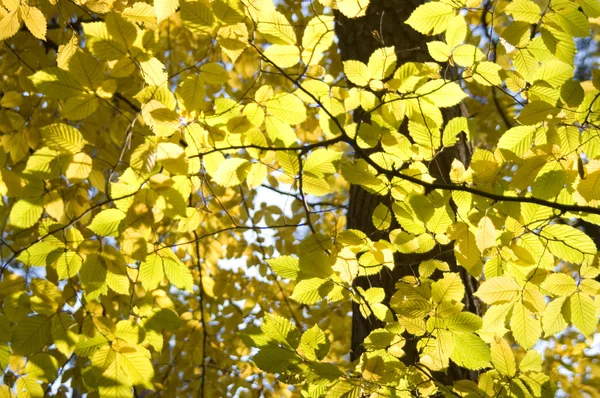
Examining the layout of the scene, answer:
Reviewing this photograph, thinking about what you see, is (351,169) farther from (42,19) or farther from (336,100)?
(42,19)

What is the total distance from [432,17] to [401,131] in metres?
0.68

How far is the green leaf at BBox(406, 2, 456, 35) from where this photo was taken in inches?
45.2

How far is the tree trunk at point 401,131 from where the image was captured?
1685 mm

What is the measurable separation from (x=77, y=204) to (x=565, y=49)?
1.55 metres

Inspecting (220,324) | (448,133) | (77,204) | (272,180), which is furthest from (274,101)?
(220,324)

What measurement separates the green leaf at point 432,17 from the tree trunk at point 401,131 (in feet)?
1.32

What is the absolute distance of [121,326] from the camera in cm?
118

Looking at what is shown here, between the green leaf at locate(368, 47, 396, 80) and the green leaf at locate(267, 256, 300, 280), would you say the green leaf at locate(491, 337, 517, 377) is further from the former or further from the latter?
the green leaf at locate(368, 47, 396, 80)

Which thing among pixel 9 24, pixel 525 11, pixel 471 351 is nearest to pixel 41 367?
pixel 9 24

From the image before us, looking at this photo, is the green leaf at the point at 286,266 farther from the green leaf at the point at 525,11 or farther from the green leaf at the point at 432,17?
the green leaf at the point at 525,11

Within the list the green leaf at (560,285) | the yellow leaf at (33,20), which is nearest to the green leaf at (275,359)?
the green leaf at (560,285)

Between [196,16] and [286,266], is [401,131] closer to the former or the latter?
[286,266]

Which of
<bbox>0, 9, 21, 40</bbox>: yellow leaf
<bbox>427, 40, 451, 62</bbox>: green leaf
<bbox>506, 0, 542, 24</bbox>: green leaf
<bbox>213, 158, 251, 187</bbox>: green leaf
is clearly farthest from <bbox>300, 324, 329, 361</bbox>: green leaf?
<bbox>0, 9, 21, 40</bbox>: yellow leaf

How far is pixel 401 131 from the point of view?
1.81 metres
